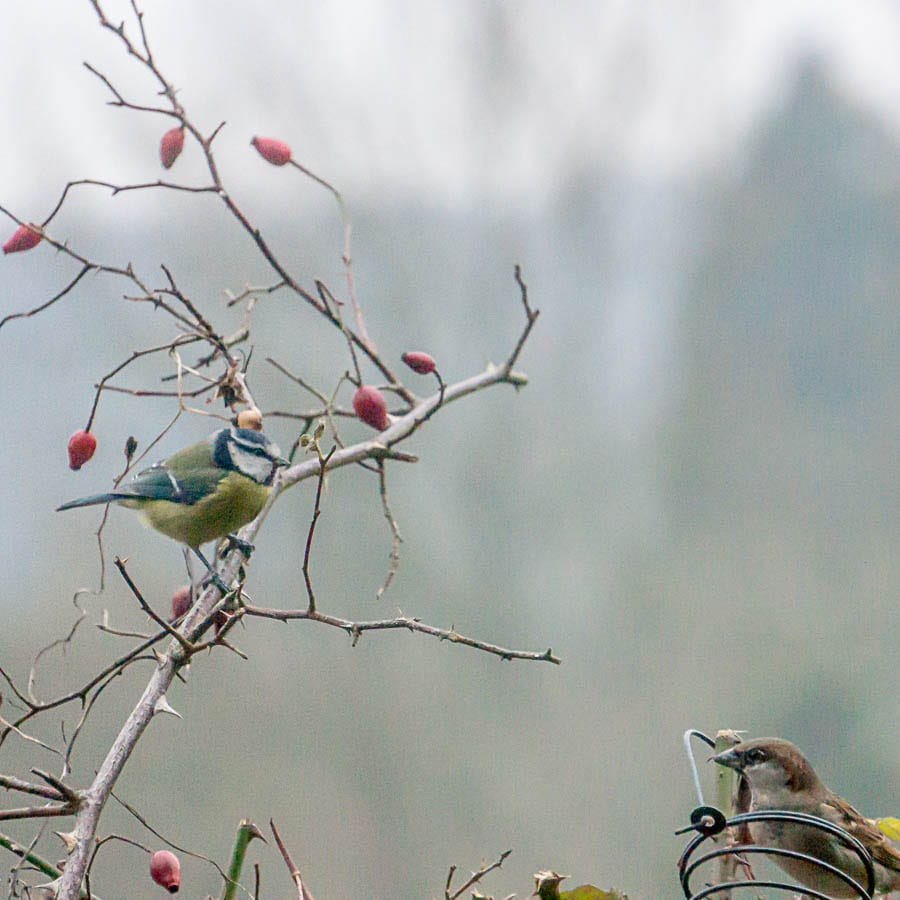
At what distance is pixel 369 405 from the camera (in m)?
1.19

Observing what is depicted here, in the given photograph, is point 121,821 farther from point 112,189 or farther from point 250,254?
point 250,254

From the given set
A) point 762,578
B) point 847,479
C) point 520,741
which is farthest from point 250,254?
point 847,479

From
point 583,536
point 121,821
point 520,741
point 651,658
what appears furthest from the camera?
point 583,536

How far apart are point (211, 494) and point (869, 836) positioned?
897 mm

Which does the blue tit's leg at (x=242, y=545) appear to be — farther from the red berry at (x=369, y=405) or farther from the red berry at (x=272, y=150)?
the red berry at (x=272, y=150)

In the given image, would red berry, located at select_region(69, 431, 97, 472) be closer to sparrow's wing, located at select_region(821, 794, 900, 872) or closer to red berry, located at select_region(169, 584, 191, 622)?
red berry, located at select_region(169, 584, 191, 622)

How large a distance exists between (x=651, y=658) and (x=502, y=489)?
0.90 meters

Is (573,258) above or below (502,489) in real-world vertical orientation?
above

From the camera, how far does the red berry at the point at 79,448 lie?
1.07 m

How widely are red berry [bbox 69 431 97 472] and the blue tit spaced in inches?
9.4

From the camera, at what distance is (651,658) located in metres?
3.68

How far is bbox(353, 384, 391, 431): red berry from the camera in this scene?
1185 millimetres

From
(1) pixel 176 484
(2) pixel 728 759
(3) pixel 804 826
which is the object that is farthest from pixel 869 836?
(1) pixel 176 484

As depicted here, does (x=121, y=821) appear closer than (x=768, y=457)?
Yes
